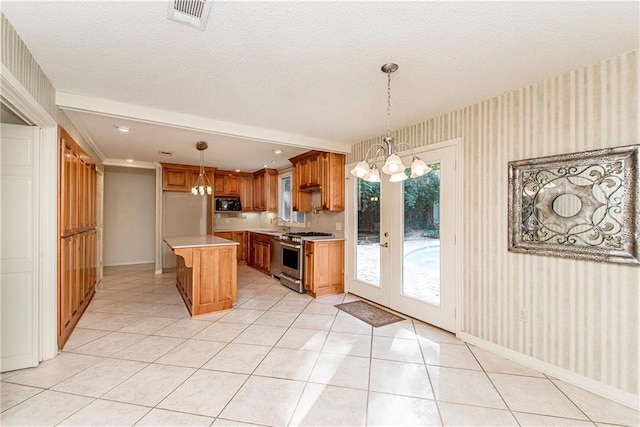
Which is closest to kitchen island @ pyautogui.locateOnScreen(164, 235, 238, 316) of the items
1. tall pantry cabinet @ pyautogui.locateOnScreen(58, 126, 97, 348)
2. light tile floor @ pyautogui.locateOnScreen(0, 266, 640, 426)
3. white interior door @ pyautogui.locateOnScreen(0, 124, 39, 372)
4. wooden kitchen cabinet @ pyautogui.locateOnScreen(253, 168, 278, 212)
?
light tile floor @ pyautogui.locateOnScreen(0, 266, 640, 426)

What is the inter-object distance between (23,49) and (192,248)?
2210mm

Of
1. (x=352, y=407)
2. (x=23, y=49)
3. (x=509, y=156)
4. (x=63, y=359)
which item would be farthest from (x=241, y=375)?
(x=509, y=156)

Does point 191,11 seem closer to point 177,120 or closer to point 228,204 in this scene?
point 177,120

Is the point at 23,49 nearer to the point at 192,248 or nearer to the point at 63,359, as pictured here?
the point at 192,248

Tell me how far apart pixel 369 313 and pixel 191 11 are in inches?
136

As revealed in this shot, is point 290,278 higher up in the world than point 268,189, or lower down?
lower down

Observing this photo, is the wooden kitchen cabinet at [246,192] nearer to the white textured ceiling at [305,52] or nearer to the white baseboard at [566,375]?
the white textured ceiling at [305,52]

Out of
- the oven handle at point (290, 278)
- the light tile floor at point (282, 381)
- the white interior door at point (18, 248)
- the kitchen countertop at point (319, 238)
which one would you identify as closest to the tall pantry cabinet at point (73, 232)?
the white interior door at point (18, 248)

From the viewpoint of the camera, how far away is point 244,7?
1.49 m

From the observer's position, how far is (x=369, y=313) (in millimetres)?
3545

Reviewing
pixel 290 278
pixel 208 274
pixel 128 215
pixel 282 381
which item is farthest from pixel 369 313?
pixel 128 215

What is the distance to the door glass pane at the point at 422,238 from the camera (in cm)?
314

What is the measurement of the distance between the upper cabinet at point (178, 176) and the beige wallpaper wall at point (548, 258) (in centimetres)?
517

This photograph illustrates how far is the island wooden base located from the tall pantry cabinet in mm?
1009
